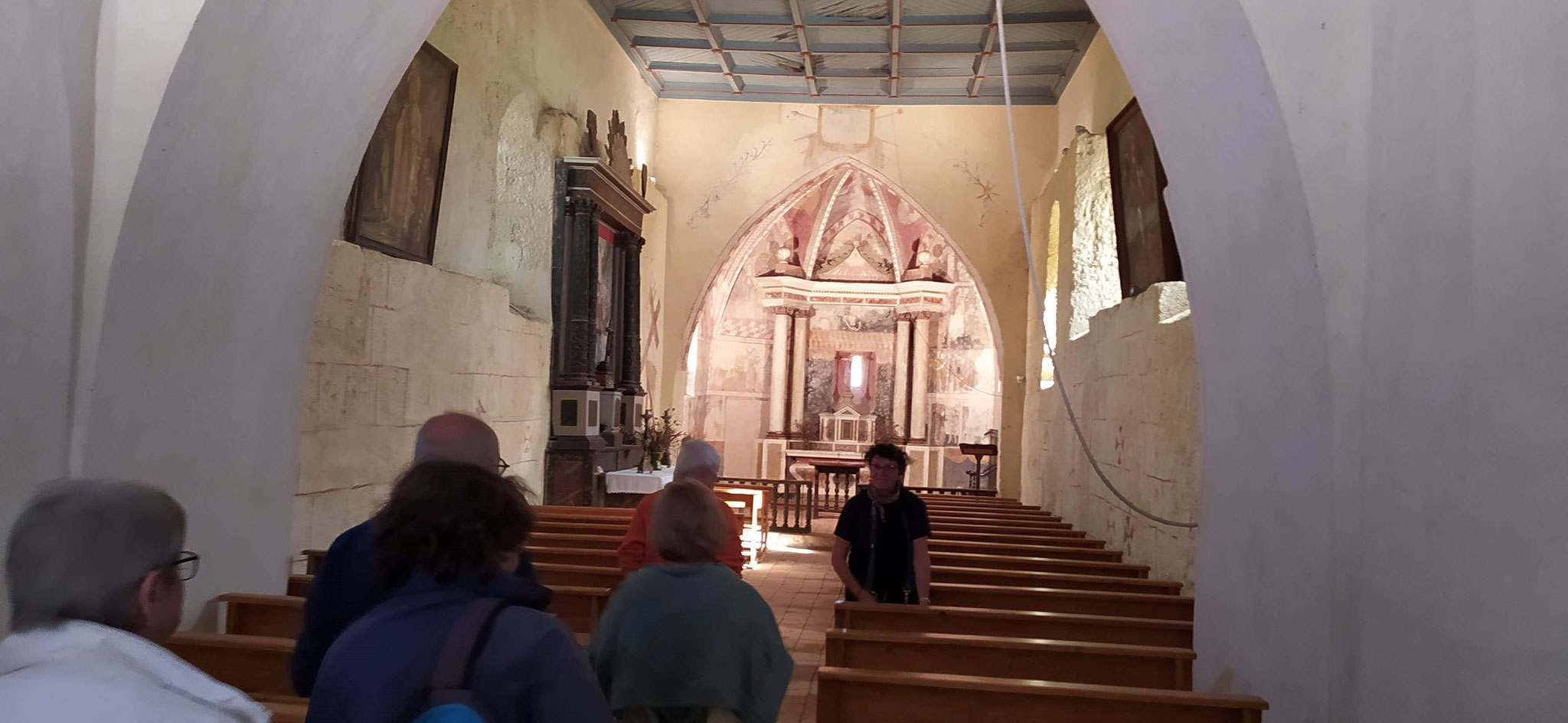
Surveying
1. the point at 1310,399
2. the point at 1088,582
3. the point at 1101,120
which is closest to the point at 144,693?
the point at 1310,399

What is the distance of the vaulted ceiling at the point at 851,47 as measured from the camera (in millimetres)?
11320

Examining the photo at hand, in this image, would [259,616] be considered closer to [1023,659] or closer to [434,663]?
[1023,659]

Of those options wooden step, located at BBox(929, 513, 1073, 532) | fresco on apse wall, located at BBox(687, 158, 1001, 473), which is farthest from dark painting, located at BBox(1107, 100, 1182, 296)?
fresco on apse wall, located at BBox(687, 158, 1001, 473)

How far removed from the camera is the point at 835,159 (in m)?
14.3

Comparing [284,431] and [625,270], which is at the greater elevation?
[625,270]

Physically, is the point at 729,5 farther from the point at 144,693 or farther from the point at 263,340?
the point at 144,693

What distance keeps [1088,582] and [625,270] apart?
23.8 feet

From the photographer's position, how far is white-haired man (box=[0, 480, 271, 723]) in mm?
1189

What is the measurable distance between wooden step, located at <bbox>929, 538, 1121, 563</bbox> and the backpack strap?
19.1 feet

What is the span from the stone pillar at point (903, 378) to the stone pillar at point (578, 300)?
34.0 feet

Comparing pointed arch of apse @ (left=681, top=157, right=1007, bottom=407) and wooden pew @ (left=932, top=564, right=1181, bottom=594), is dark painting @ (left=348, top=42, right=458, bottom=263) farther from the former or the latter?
pointed arch of apse @ (left=681, top=157, right=1007, bottom=407)

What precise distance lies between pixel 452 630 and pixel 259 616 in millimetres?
3092

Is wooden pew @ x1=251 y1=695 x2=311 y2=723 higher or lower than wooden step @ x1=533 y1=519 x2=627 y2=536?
higher

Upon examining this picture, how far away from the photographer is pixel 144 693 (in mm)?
1206
